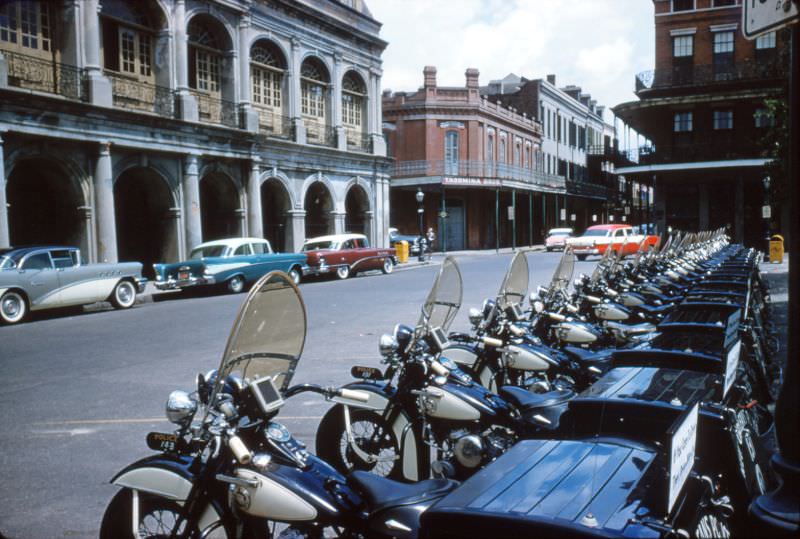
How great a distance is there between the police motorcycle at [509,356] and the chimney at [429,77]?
126 ft

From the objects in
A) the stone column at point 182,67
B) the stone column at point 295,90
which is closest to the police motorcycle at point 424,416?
the stone column at point 182,67

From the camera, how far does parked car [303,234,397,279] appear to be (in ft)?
75.3

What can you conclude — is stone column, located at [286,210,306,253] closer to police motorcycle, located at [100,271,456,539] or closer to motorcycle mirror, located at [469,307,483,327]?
motorcycle mirror, located at [469,307,483,327]

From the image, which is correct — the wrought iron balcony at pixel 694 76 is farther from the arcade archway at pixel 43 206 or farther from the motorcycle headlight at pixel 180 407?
the motorcycle headlight at pixel 180 407

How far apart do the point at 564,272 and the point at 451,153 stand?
3687cm

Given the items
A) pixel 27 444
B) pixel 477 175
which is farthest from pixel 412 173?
pixel 27 444

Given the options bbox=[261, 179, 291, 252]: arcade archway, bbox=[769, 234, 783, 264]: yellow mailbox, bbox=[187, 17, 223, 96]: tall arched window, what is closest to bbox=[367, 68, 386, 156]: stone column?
bbox=[261, 179, 291, 252]: arcade archway

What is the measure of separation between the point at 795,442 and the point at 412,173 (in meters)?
40.6

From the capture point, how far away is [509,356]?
16.8 ft

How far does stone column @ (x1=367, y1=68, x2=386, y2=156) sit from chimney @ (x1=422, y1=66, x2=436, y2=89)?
9.12 m

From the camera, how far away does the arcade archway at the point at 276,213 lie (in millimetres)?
27859

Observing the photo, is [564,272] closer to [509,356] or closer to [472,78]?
[509,356]

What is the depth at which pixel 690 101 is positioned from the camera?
32219 millimetres

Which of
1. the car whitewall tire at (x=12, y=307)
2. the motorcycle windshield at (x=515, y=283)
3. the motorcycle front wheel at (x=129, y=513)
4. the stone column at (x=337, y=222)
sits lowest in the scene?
the car whitewall tire at (x=12, y=307)
